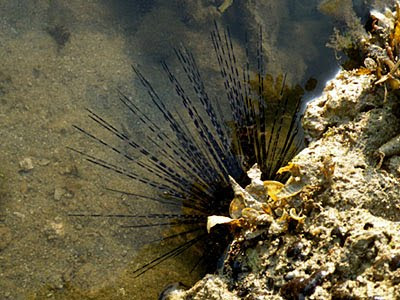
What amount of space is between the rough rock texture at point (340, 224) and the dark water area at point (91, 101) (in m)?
1.27

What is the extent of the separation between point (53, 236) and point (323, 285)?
2808 millimetres

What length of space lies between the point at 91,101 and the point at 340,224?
3.56 metres

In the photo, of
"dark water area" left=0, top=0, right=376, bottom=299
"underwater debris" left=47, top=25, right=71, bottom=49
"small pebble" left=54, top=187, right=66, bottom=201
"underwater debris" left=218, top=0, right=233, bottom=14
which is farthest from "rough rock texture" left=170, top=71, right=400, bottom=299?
"underwater debris" left=47, top=25, right=71, bottom=49

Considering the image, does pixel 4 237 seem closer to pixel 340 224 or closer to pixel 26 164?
pixel 26 164

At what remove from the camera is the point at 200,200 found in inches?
136

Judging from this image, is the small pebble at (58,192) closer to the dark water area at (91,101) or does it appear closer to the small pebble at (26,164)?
the dark water area at (91,101)

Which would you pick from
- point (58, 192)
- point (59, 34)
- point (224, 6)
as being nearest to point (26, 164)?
point (58, 192)

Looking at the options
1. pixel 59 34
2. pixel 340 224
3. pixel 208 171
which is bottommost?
pixel 208 171

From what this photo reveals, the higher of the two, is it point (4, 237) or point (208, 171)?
point (208, 171)

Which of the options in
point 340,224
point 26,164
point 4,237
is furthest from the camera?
Answer: point 26,164

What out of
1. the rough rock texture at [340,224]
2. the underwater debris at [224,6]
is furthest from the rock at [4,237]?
the underwater debris at [224,6]

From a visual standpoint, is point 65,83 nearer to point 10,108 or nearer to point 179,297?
point 10,108

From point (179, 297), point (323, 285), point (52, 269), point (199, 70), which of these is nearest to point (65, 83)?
point (199, 70)

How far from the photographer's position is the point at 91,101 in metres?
4.86
